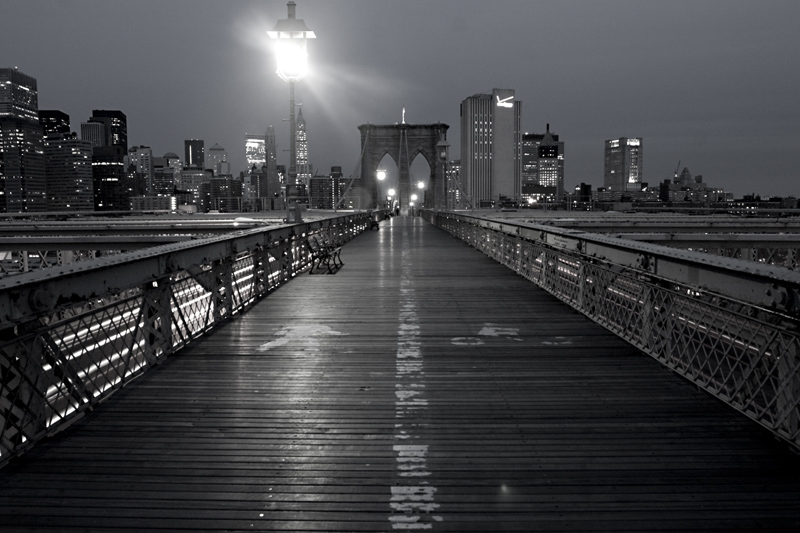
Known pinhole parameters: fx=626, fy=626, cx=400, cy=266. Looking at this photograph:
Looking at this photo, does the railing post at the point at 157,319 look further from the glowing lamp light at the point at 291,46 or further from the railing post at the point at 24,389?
the glowing lamp light at the point at 291,46

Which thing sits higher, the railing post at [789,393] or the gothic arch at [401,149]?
the gothic arch at [401,149]

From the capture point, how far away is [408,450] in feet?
12.5

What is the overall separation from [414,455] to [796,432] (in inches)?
91.8

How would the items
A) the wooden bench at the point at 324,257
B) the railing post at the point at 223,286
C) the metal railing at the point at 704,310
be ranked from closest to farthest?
the metal railing at the point at 704,310 < the railing post at the point at 223,286 < the wooden bench at the point at 324,257

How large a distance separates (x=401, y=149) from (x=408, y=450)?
8739 centimetres

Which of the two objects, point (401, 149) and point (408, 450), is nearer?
point (408, 450)

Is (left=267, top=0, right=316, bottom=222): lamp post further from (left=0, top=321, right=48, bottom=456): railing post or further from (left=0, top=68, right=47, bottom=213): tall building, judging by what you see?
(left=0, top=68, right=47, bottom=213): tall building

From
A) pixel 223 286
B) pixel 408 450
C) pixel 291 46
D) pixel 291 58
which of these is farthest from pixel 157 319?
pixel 291 46

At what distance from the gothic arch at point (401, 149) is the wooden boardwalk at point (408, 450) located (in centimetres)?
8076

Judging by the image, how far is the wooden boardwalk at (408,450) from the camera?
3.05 metres

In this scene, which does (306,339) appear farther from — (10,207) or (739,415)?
(10,207)

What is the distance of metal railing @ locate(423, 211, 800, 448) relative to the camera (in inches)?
156

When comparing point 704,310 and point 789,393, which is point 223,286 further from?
point 789,393

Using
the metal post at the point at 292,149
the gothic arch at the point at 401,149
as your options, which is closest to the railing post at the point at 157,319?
the metal post at the point at 292,149
